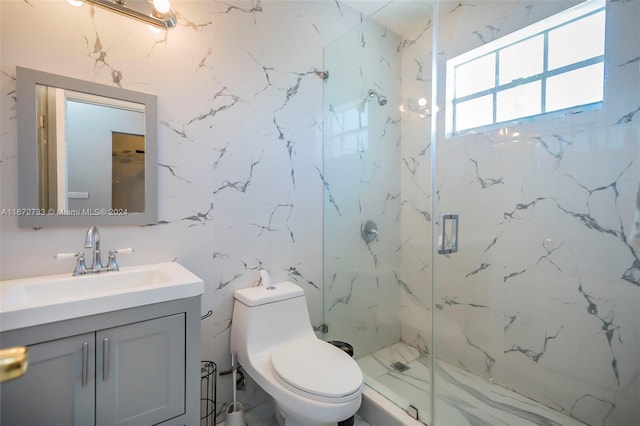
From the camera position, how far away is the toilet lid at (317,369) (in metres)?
1.22

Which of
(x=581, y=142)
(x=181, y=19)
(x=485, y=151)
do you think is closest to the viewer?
(x=181, y=19)

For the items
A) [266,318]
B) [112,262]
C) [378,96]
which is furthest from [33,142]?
[378,96]

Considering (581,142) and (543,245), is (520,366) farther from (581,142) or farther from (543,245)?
(581,142)

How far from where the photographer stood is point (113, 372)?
0.98m

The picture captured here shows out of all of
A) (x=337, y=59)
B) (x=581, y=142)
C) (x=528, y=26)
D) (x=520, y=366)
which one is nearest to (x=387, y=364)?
(x=520, y=366)

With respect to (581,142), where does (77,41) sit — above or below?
above

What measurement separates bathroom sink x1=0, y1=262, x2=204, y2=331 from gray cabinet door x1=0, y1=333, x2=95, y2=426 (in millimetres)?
97

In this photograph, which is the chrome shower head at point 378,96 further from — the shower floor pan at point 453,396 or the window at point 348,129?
the shower floor pan at point 453,396

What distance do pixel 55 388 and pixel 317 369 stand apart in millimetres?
918

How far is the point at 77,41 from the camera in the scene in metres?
1.23

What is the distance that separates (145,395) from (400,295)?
170cm

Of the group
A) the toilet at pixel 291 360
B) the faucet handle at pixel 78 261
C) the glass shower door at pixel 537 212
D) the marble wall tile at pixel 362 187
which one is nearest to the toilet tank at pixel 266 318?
the toilet at pixel 291 360

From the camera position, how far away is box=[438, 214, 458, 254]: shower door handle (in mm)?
1946

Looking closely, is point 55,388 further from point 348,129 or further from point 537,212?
point 537,212
